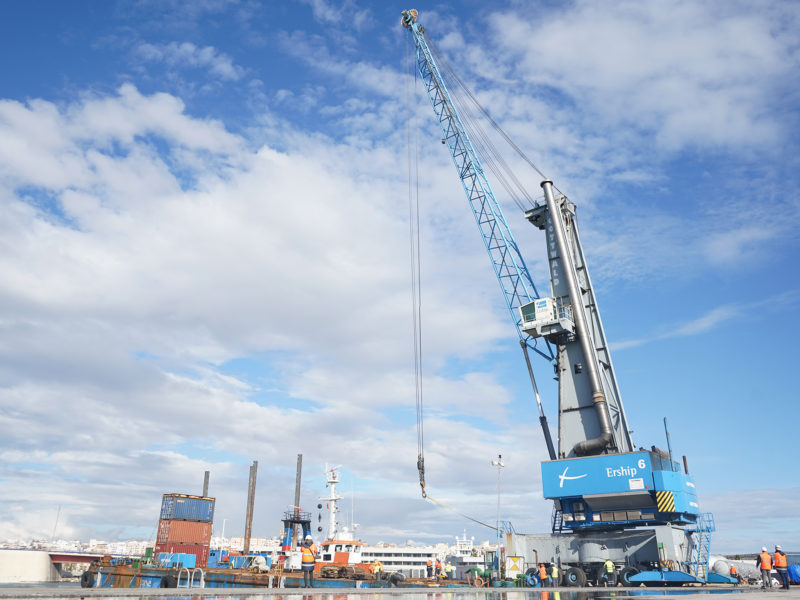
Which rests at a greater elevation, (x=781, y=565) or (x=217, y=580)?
(x=781, y=565)

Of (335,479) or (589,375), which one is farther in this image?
(335,479)

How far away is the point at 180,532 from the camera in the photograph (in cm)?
5281

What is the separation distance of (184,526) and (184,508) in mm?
1655

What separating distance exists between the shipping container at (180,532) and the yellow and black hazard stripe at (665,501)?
4135cm

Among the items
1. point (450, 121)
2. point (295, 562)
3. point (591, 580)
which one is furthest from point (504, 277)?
point (295, 562)

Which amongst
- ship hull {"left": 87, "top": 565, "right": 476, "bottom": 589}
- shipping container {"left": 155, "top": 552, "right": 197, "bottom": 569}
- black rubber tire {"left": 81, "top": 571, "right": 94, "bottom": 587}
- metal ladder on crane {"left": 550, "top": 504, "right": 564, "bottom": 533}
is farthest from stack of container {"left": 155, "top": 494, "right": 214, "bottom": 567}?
metal ladder on crane {"left": 550, "top": 504, "right": 564, "bottom": 533}

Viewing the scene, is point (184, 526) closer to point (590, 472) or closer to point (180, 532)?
point (180, 532)

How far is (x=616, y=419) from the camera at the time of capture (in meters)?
40.0

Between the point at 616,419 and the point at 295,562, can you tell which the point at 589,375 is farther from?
A: the point at 295,562

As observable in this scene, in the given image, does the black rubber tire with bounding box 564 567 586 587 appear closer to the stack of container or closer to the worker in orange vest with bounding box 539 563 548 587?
the worker in orange vest with bounding box 539 563 548 587

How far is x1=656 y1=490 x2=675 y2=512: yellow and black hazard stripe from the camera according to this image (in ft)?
110

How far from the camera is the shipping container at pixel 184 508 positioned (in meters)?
53.4

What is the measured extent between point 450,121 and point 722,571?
135 feet

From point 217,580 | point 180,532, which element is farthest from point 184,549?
point 217,580
